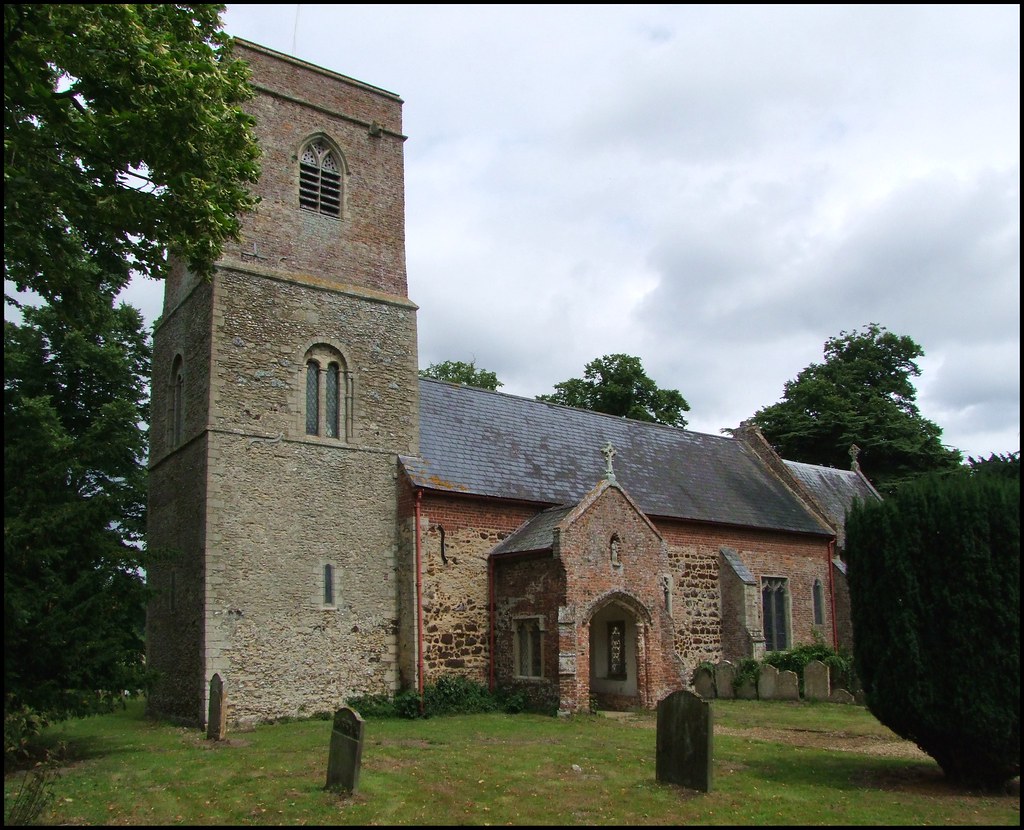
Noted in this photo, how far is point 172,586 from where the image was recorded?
2002 cm

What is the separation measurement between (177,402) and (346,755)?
12.7m

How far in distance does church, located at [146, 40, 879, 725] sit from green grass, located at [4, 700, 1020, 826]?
7.34 ft

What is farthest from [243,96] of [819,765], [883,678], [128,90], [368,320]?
[819,765]

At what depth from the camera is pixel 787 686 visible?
74.7 feet

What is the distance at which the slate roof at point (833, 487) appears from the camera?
3010cm

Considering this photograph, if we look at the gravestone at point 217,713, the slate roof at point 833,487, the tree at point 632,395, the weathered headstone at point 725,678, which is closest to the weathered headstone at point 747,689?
the weathered headstone at point 725,678

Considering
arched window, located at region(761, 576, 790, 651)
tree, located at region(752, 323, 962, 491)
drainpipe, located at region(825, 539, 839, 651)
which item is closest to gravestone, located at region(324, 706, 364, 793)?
arched window, located at region(761, 576, 790, 651)

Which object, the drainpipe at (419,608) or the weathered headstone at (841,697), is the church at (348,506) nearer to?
the drainpipe at (419,608)

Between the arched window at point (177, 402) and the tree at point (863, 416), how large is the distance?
3149cm

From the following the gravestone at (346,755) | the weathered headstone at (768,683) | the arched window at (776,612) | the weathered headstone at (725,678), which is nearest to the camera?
the gravestone at (346,755)

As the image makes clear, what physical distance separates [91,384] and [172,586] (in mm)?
12256

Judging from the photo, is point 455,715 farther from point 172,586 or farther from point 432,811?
point 432,811

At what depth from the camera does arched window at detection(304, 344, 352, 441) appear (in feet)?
67.3

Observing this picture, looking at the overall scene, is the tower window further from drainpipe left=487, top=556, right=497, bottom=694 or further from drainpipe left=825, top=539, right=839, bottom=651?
drainpipe left=825, top=539, right=839, bottom=651
